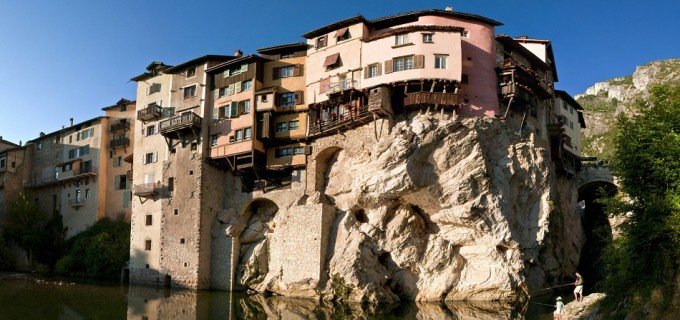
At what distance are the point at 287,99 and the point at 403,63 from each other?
12609 mm

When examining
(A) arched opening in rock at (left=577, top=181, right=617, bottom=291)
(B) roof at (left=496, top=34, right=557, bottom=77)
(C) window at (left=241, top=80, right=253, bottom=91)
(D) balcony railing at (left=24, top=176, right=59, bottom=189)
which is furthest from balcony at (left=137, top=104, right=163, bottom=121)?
(A) arched opening in rock at (left=577, top=181, right=617, bottom=291)

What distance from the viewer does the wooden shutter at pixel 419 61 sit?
159ft

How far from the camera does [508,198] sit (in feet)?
158

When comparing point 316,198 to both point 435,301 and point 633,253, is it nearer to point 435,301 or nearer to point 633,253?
point 435,301

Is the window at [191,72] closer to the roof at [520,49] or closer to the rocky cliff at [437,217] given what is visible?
the rocky cliff at [437,217]

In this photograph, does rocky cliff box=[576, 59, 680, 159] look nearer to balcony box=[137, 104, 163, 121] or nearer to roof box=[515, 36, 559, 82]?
roof box=[515, 36, 559, 82]

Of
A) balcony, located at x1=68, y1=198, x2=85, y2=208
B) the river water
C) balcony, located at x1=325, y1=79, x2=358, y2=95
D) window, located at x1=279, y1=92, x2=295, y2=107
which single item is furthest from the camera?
balcony, located at x1=68, y1=198, x2=85, y2=208

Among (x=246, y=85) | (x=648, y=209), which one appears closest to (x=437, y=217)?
(x=648, y=209)

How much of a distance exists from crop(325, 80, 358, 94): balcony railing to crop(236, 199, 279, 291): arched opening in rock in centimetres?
1233

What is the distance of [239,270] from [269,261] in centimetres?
359

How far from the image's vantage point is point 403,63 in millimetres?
Result: 49312

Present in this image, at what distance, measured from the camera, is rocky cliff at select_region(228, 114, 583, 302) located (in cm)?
4541

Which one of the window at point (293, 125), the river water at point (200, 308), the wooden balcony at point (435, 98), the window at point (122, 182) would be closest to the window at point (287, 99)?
the window at point (293, 125)

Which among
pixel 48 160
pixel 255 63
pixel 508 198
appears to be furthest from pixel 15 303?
pixel 48 160
